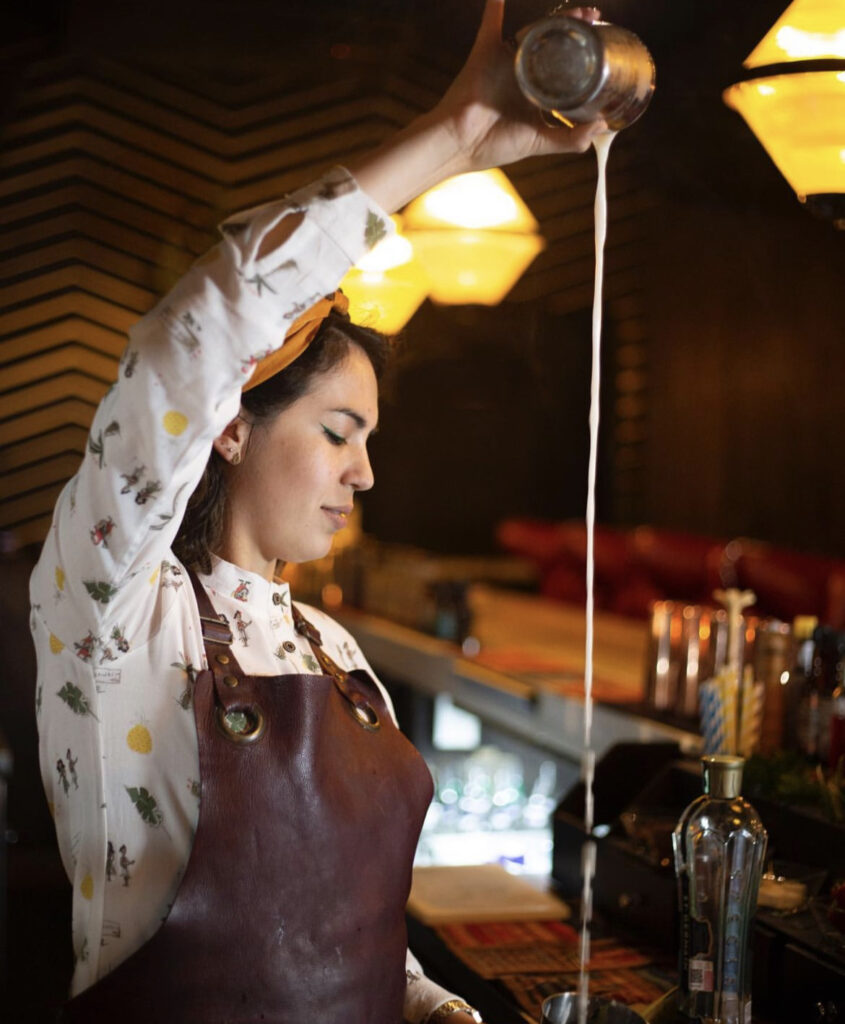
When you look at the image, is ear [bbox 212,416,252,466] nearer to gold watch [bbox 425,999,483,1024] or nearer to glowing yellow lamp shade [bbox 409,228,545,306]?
gold watch [bbox 425,999,483,1024]

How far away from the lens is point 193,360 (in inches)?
42.5

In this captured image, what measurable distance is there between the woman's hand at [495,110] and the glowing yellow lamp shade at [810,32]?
0.86 m

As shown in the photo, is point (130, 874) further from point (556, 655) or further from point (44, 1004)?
point (556, 655)

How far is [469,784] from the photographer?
3506mm

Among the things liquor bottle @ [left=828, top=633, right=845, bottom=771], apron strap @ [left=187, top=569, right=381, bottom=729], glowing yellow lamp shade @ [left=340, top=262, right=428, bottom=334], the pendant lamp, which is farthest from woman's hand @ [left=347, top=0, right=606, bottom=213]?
liquor bottle @ [left=828, top=633, right=845, bottom=771]

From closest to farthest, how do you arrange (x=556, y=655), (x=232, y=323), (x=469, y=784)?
(x=232, y=323) < (x=469, y=784) < (x=556, y=655)

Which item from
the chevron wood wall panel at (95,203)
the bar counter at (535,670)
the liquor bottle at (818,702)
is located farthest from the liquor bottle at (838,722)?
the chevron wood wall panel at (95,203)

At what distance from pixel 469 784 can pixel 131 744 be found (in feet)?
7.76

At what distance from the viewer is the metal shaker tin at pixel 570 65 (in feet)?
3.75

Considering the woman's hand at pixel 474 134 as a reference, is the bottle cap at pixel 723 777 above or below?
below

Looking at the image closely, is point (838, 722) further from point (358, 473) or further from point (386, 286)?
point (386, 286)

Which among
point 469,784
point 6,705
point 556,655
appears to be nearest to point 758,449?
point 556,655

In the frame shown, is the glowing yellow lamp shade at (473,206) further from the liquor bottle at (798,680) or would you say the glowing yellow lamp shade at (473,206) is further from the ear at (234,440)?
the ear at (234,440)

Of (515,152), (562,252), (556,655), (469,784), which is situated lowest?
(469,784)
